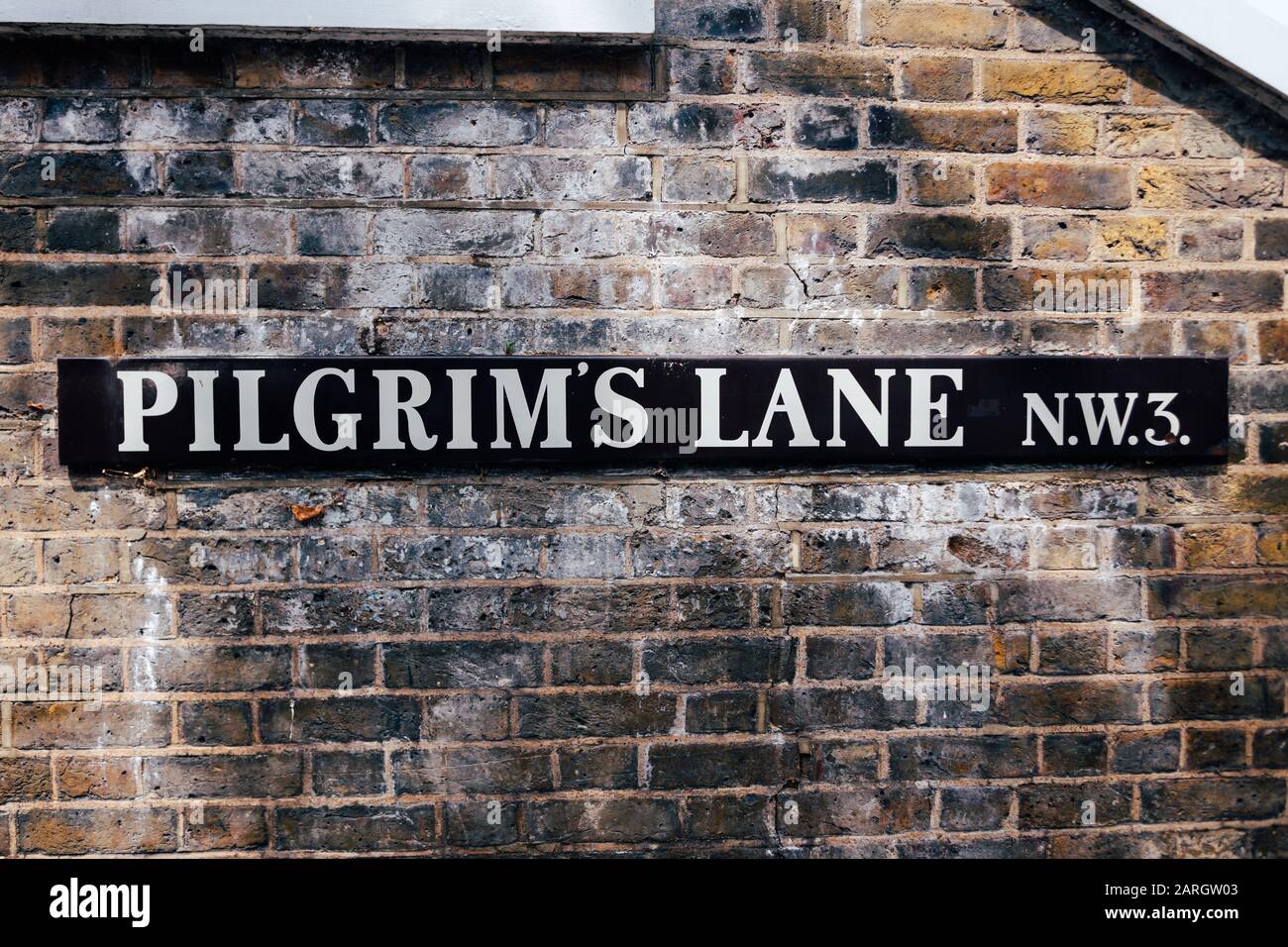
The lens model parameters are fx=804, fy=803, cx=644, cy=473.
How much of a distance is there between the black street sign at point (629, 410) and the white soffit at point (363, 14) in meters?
0.73

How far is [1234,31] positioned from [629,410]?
1610 millimetres

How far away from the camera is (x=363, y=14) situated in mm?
1758

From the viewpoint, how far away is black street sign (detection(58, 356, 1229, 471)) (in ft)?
5.80

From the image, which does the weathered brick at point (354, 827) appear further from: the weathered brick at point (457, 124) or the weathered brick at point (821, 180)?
the weathered brick at point (821, 180)

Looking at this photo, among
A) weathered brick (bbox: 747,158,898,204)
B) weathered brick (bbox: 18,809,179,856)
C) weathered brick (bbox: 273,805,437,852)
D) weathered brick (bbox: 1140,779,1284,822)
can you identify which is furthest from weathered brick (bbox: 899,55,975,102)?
weathered brick (bbox: 18,809,179,856)

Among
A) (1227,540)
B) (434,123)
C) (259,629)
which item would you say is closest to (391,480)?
(259,629)

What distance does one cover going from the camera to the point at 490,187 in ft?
5.94

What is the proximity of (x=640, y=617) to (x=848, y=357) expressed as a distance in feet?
2.49

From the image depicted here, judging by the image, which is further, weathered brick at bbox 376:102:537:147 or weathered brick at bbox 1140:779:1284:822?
weathered brick at bbox 1140:779:1284:822

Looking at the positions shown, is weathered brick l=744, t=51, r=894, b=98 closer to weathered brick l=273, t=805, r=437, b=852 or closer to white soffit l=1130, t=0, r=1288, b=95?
white soffit l=1130, t=0, r=1288, b=95

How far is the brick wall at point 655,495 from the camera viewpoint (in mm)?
1790

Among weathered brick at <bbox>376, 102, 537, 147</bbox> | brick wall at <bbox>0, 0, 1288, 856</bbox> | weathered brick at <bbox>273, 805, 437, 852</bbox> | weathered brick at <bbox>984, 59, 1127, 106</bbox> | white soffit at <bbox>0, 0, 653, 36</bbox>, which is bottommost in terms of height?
weathered brick at <bbox>273, 805, 437, 852</bbox>

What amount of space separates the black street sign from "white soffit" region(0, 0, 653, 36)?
2.38ft

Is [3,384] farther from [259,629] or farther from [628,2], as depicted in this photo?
[628,2]
